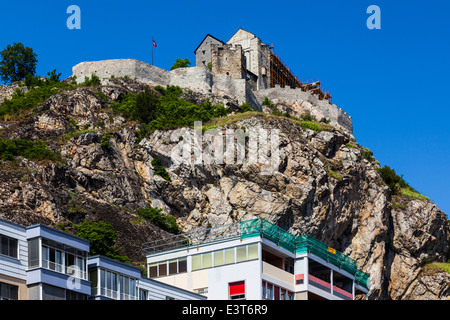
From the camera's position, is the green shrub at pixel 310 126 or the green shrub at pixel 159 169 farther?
the green shrub at pixel 310 126

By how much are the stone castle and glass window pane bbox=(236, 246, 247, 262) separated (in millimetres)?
51439

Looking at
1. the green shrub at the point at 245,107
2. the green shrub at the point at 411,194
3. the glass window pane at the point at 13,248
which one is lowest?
the glass window pane at the point at 13,248

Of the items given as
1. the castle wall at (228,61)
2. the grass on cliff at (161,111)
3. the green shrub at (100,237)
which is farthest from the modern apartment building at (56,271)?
the castle wall at (228,61)

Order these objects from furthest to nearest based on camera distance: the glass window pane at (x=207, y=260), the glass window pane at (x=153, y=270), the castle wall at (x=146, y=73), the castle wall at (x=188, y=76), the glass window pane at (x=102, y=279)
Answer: the castle wall at (x=188, y=76)
the castle wall at (x=146, y=73)
the glass window pane at (x=153, y=270)
the glass window pane at (x=207, y=260)
the glass window pane at (x=102, y=279)

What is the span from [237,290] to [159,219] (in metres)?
29.0

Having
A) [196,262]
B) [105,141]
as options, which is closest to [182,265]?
[196,262]

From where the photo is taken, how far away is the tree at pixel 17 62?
4250 inches

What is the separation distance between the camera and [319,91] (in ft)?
422

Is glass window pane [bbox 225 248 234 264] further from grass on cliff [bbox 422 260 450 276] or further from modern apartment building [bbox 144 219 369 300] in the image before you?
grass on cliff [bbox 422 260 450 276]

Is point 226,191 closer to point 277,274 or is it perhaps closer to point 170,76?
point 277,274

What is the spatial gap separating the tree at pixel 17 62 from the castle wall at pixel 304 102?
26.9m

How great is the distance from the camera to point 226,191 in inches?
3076

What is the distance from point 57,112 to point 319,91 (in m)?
48.4

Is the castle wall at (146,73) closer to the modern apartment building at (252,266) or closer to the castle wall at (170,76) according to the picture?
the castle wall at (170,76)
